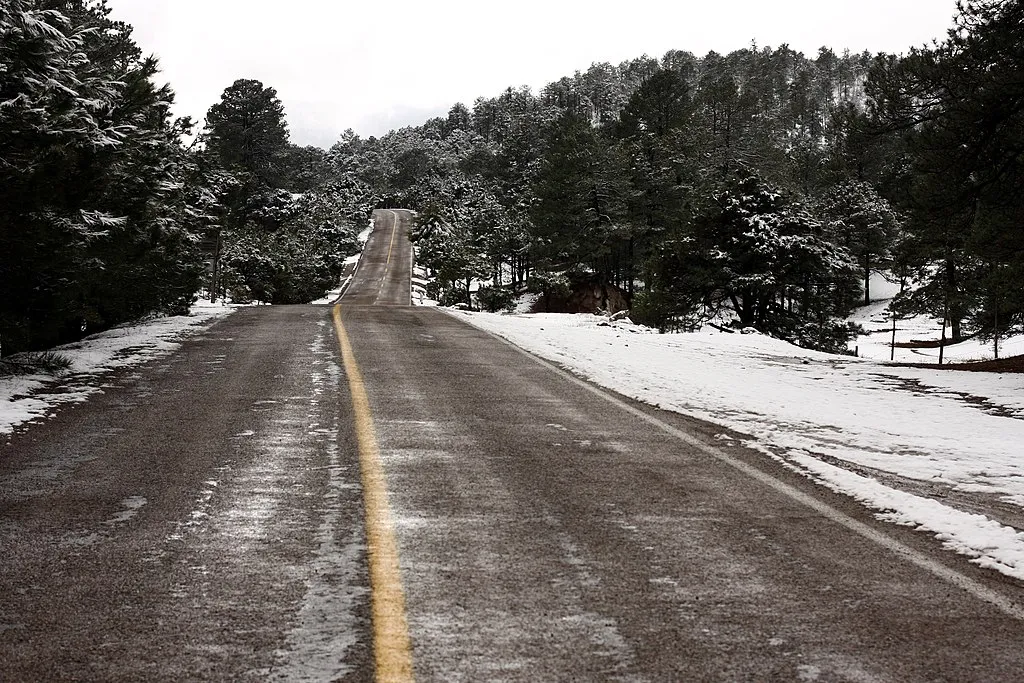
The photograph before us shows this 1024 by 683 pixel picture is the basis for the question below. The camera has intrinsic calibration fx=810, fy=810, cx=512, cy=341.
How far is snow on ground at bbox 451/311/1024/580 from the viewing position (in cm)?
544

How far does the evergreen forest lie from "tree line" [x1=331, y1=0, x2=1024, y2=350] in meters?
0.07

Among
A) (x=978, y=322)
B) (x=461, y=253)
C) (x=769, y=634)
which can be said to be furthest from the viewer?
(x=461, y=253)

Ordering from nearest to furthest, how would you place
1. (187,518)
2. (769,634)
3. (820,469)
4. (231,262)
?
(769,634), (187,518), (820,469), (231,262)

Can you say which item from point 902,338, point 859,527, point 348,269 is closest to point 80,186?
point 859,527

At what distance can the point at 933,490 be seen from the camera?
592 centimetres

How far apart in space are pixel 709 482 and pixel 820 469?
104 cm

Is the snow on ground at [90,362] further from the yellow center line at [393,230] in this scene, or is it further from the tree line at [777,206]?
the yellow center line at [393,230]

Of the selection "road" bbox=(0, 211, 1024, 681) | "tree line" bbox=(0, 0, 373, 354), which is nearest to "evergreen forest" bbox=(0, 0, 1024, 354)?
"tree line" bbox=(0, 0, 373, 354)

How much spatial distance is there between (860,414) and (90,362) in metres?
10.7

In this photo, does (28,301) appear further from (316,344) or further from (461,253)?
A: (461,253)

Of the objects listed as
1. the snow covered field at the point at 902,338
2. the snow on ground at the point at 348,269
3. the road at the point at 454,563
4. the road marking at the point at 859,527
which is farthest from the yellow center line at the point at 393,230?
the road at the point at 454,563

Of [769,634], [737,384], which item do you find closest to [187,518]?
[769,634]

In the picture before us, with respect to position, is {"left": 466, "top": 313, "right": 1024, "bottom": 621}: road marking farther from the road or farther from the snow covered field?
the snow covered field

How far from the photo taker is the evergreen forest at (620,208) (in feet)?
34.4
